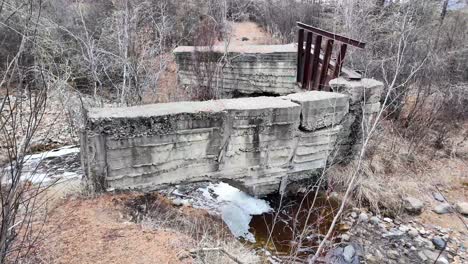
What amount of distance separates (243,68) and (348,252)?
4784mm

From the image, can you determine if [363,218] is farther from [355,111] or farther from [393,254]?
[355,111]

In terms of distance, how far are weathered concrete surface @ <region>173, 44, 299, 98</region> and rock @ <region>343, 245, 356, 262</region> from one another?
4032mm

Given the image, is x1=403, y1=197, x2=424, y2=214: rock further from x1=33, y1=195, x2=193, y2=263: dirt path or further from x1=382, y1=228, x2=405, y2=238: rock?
x1=33, y1=195, x2=193, y2=263: dirt path

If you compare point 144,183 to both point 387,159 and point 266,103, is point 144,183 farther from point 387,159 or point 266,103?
point 387,159

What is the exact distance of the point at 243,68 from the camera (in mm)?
8312

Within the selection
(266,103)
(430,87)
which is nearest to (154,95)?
(266,103)

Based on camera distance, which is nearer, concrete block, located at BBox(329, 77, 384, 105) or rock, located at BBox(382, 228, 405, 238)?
rock, located at BBox(382, 228, 405, 238)

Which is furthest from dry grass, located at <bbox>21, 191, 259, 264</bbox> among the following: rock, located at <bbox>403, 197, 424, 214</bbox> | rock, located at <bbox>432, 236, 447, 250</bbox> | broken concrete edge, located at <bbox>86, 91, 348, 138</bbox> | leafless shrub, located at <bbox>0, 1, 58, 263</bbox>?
rock, located at <bbox>403, 197, 424, 214</bbox>

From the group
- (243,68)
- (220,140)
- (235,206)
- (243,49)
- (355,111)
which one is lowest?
(235,206)

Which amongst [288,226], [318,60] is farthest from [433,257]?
[318,60]

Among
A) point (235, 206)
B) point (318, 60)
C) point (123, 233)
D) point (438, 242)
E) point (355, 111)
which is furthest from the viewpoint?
point (318, 60)

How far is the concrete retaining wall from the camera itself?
4309 millimetres

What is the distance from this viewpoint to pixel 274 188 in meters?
5.61

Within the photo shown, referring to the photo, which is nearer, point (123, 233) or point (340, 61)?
point (123, 233)
